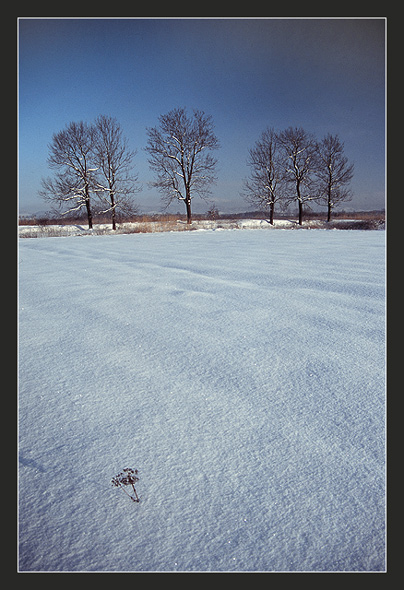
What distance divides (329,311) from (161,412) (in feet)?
5.36

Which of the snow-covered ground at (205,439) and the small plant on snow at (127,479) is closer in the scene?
the snow-covered ground at (205,439)

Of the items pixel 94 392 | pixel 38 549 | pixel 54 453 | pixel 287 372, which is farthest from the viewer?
pixel 287 372

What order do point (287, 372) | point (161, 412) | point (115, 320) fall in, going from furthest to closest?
point (115, 320), point (287, 372), point (161, 412)

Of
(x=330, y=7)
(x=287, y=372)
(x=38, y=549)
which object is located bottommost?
Result: (x=38, y=549)

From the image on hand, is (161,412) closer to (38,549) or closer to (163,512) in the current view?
(163,512)

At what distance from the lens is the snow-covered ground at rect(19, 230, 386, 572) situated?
0.80m

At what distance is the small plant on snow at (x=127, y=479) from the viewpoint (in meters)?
0.93

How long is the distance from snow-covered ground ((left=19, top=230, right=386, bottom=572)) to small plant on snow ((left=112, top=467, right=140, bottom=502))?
2 centimetres

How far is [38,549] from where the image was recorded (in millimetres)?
818

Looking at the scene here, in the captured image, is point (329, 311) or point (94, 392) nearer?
point (94, 392)

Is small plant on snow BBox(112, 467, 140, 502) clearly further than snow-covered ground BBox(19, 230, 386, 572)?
Yes

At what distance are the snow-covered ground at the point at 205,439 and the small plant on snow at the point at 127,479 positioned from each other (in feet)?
0.07

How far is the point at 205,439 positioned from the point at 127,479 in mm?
285

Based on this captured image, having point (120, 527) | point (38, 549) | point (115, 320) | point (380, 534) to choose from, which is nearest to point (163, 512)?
point (120, 527)
